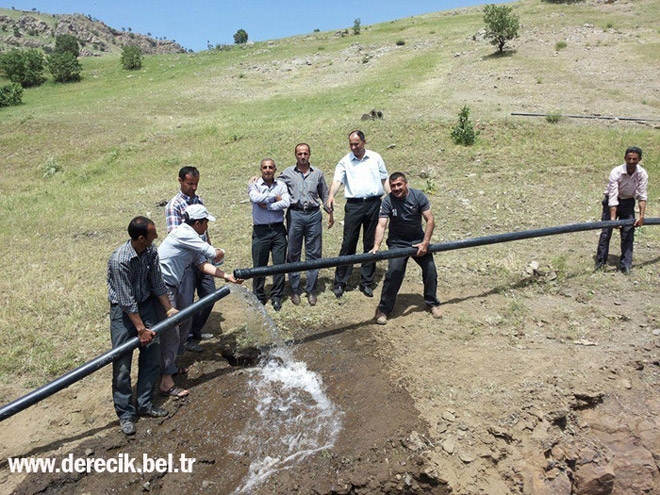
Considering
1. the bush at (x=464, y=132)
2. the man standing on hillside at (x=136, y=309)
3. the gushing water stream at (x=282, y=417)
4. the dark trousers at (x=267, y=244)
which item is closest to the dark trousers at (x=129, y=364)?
the man standing on hillside at (x=136, y=309)

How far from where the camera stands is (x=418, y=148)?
44.4 feet

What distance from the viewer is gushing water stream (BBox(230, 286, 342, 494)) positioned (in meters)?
3.71

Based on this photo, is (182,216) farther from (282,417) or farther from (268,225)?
(282,417)

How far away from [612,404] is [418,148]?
408 inches

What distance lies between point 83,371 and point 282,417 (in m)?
1.77

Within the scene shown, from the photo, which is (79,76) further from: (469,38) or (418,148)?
(418,148)

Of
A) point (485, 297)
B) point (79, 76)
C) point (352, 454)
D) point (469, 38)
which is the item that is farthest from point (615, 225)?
point (79, 76)

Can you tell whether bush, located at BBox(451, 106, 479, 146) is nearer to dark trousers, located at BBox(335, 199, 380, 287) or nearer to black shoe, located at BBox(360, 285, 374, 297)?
dark trousers, located at BBox(335, 199, 380, 287)

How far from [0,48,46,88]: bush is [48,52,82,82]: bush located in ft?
4.34

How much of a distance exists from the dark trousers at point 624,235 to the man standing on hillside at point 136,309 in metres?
6.15

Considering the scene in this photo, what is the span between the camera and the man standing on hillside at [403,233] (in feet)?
17.1

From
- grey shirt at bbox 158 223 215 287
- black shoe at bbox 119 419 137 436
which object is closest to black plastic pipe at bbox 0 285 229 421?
grey shirt at bbox 158 223 215 287

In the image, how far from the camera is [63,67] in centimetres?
3384

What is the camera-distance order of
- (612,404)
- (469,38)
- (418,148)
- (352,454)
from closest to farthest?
(352,454) < (612,404) < (418,148) < (469,38)
